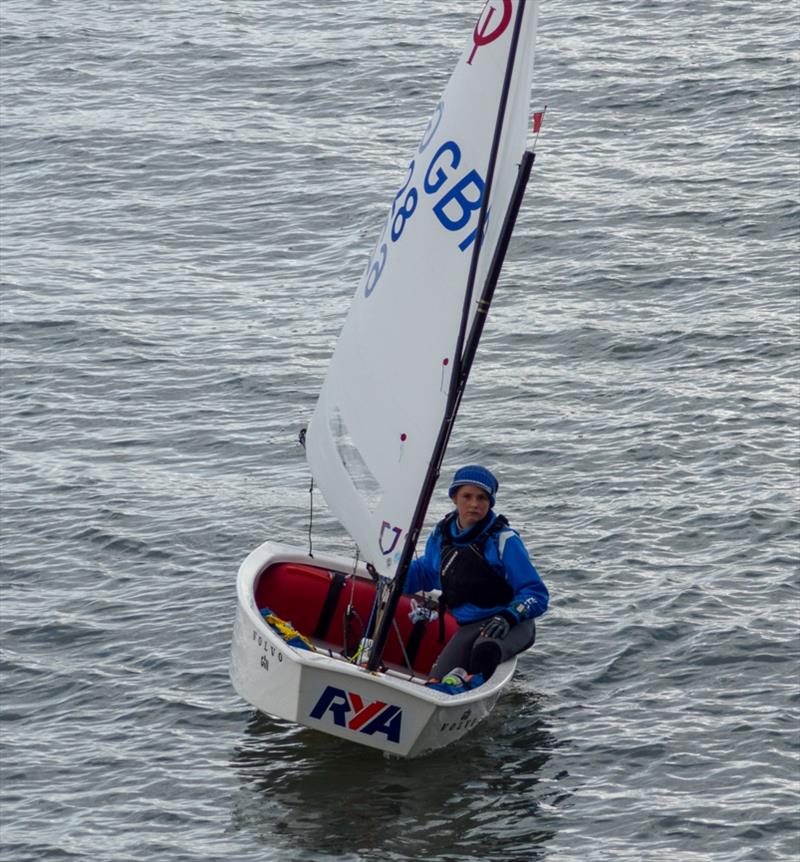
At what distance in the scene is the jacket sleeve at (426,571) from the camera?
1234 centimetres

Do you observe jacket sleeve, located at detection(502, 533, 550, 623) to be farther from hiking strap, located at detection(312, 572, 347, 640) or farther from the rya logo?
hiking strap, located at detection(312, 572, 347, 640)

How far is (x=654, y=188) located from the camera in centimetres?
2380

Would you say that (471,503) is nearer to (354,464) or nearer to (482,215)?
(354,464)

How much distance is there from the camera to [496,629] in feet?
38.9

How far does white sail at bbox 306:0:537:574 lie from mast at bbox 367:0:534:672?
63mm

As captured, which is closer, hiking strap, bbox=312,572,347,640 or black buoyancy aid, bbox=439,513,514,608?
black buoyancy aid, bbox=439,513,514,608

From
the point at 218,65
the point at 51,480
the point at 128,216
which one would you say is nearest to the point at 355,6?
the point at 218,65

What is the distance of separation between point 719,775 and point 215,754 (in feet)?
11.6

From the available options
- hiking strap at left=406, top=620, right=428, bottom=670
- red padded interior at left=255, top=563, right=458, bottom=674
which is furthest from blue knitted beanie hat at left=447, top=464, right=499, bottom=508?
red padded interior at left=255, top=563, right=458, bottom=674

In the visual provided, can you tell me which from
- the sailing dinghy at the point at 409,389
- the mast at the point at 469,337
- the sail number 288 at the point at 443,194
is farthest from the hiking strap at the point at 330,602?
the sail number 288 at the point at 443,194

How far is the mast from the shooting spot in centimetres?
1055

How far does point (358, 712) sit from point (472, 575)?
1392 millimetres

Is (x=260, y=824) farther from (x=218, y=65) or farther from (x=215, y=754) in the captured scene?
(x=218, y=65)

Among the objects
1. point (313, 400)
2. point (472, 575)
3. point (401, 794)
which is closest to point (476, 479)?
point (472, 575)
